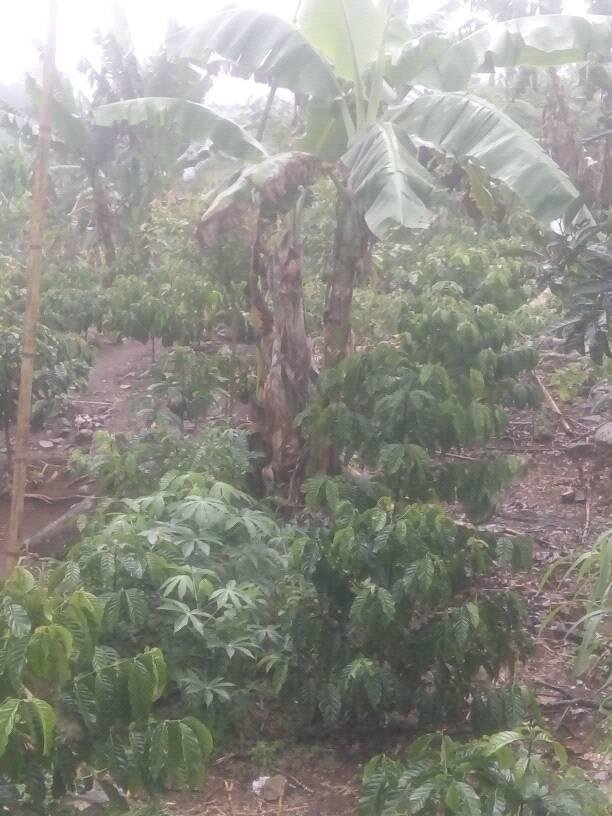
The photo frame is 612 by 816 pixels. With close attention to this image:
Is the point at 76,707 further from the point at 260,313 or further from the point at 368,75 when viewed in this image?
the point at 368,75

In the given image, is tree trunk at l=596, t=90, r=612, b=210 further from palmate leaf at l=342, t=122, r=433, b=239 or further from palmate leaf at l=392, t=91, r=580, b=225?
palmate leaf at l=342, t=122, r=433, b=239

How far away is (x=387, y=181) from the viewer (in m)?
4.35

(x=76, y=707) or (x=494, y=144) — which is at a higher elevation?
(x=494, y=144)

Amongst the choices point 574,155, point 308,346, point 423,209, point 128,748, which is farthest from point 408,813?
point 574,155

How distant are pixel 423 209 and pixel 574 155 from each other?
189 inches

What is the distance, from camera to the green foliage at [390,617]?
303 centimetres

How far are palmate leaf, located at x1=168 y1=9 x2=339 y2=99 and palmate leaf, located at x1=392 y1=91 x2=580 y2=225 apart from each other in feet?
1.82

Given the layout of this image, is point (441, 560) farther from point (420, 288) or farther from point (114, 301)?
point (114, 301)

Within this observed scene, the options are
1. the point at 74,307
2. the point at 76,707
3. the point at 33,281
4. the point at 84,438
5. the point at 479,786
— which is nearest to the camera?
the point at 76,707

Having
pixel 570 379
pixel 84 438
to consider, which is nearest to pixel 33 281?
pixel 84 438

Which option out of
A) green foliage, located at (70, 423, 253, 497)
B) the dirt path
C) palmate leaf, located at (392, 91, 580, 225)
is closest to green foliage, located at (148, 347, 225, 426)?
the dirt path

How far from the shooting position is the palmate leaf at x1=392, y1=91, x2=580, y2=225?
14.6 feet

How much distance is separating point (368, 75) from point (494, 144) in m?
1.16

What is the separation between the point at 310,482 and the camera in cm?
366
